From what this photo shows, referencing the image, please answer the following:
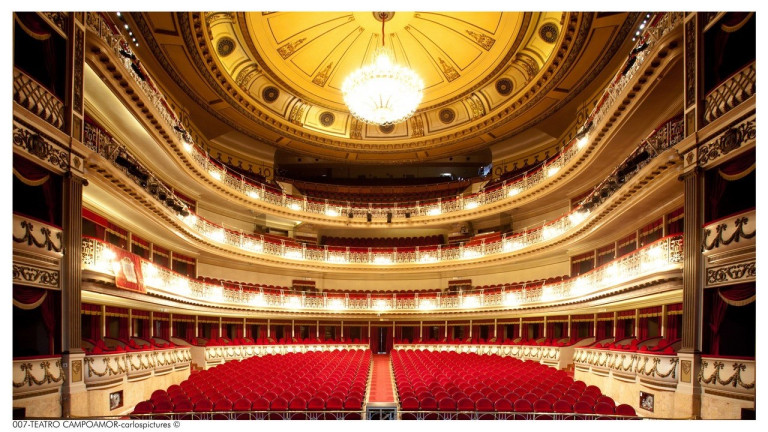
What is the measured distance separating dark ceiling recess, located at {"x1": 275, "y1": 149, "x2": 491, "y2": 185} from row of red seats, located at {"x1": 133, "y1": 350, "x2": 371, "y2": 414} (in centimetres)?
1571

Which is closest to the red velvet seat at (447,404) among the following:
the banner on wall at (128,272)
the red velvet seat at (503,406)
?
the red velvet seat at (503,406)

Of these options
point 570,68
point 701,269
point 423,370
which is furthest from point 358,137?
point 701,269

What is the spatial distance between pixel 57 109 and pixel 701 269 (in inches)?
363

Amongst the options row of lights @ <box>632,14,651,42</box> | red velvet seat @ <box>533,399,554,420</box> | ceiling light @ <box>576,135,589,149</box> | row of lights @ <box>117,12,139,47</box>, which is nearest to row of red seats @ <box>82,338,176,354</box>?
red velvet seat @ <box>533,399,554,420</box>

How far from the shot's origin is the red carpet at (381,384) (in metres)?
9.85

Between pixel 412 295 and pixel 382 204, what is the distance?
5064mm

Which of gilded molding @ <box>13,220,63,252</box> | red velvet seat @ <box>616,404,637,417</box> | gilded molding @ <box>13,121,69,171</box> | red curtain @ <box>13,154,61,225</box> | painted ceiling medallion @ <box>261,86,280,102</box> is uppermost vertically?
painted ceiling medallion @ <box>261,86,280,102</box>

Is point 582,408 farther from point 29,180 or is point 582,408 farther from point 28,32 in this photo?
point 28,32

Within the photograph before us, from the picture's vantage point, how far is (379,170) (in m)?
26.2

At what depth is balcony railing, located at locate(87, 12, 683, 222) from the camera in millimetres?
9055

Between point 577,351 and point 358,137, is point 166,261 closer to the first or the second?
point 358,137

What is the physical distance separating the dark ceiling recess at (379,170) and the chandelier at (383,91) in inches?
406

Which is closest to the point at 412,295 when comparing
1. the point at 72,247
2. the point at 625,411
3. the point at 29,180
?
the point at 625,411

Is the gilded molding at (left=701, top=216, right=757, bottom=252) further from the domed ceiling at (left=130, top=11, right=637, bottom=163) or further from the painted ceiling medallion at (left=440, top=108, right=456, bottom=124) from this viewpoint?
the painted ceiling medallion at (left=440, top=108, right=456, bottom=124)
